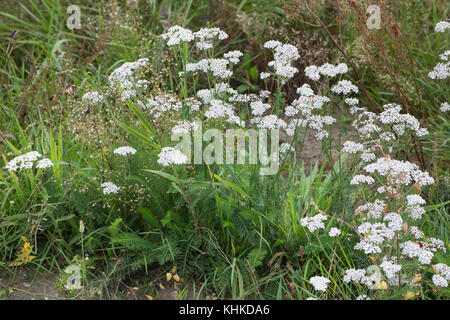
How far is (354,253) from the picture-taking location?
2754 millimetres

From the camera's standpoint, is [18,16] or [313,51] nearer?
[313,51]

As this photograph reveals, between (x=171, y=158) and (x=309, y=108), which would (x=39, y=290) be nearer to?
(x=171, y=158)

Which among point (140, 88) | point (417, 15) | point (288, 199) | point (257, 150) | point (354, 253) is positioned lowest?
point (354, 253)

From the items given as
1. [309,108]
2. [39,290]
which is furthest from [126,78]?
[39,290]

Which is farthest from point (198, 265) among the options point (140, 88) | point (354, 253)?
point (140, 88)

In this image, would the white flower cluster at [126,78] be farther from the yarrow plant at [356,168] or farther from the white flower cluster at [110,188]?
the white flower cluster at [110,188]

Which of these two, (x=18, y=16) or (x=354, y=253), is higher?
(x=18, y=16)

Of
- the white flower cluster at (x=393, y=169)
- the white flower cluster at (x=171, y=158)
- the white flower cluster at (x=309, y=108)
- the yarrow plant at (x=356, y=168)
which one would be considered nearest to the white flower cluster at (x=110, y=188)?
the yarrow plant at (x=356, y=168)

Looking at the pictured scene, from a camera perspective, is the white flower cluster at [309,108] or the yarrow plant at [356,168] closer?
the yarrow plant at [356,168]

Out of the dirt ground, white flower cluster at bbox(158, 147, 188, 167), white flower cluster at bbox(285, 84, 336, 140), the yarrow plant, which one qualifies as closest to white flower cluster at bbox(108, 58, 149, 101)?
the yarrow plant

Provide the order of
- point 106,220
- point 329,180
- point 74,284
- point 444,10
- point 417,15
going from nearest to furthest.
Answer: point 74,284
point 106,220
point 329,180
point 417,15
point 444,10
